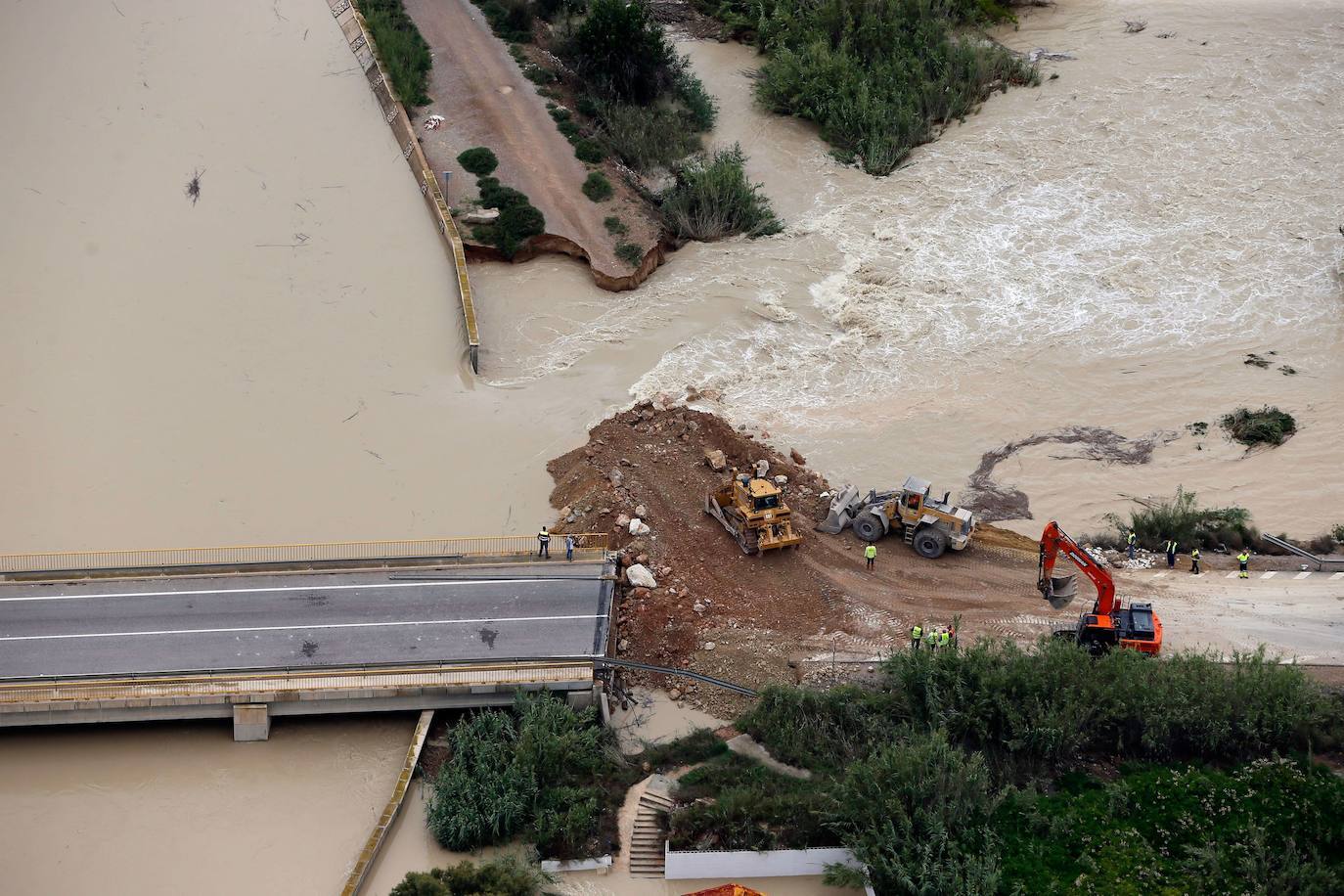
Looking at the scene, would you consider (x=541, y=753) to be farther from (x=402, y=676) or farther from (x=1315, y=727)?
(x=1315, y=727)

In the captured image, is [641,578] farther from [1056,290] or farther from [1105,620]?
[1056,290]

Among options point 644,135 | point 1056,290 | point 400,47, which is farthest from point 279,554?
point 400,47

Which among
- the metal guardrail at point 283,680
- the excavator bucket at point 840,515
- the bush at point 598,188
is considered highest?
the bush at point 598,188

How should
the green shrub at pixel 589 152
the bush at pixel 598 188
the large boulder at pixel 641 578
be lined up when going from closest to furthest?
the large boulder at pixel 641 578
the bush at pixel 598 188
the green shrub at pixel 589 152

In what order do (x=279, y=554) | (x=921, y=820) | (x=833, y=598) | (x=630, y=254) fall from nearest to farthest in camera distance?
1. (x=921, y=820)
2. (x=833, y=598)
3. (x=279, y=554)
4. (x=630, y=254)

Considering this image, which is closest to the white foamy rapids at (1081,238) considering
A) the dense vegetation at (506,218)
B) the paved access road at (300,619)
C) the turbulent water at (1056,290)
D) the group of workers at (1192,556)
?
the turbulent water at (1056,290)

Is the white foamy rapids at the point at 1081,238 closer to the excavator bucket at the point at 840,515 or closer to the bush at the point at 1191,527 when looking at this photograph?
the excavator bucket at the point at 840,515
